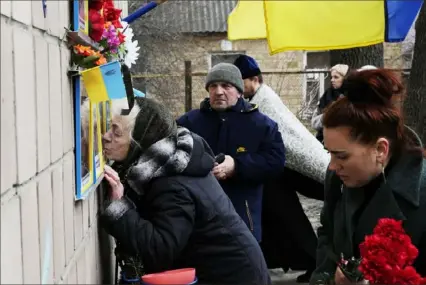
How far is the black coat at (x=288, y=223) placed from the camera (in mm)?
5504

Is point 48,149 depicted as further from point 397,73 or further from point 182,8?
point 182,8

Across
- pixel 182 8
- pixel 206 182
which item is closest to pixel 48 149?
Answer: pixel 206 182

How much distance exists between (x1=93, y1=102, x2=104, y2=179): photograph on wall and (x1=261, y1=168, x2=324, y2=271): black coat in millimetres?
2866

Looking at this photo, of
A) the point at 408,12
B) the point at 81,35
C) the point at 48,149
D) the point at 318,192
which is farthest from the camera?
the point at 408,12

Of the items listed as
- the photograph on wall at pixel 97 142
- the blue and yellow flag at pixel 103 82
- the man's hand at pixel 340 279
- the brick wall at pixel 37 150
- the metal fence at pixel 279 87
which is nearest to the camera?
the brick wall at pixel 37 150

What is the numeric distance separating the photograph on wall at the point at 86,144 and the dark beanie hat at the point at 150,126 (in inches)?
20.5

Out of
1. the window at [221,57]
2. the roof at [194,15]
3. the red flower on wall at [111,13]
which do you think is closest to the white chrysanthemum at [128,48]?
the red flower on wall at [111,13]

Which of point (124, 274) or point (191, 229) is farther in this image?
point (124, 274)

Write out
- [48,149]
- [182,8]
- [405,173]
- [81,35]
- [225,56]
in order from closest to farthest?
1. [48,149]
2. [81,35]
3. [405,173]
4. [225,56]
5. [182,8]

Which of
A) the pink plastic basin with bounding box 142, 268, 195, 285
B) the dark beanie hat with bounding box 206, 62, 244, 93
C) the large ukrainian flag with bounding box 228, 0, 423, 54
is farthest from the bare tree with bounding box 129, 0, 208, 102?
the pink plastic basin with bounding box 142, 268, 195, 285

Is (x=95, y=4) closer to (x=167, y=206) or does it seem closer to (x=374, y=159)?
(x=167, y=206)

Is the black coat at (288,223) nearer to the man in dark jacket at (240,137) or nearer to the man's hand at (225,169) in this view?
the man in dark jacket at (240,137)

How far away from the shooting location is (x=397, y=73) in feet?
8.78

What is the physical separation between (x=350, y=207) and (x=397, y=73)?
1.71 feet
